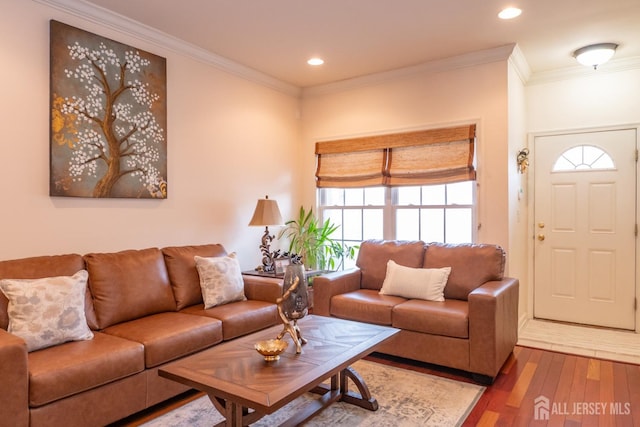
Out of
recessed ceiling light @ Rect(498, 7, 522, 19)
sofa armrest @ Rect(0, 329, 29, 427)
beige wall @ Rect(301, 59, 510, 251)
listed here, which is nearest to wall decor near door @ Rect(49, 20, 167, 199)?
sofa armrest @ Rect(0, 329, 29, 427)

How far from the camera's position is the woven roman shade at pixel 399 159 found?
4.12 meters

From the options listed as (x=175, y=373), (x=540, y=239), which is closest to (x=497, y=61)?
(x=540, y=239)

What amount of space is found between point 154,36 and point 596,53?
385cm

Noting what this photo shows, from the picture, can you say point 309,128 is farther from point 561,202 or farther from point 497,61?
point 561,202

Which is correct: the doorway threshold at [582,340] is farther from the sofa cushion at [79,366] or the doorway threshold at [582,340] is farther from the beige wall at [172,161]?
the sofa cushion at [79,366]

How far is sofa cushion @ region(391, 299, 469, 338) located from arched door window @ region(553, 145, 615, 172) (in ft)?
7.22

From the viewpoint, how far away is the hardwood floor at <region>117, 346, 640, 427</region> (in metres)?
2.43

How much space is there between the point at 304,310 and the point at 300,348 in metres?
0.22

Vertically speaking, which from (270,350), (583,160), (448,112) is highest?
(448,112)

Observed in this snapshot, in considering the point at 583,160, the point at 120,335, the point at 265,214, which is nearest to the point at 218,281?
the point at 120,335

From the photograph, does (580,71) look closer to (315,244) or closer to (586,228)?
(586,228)

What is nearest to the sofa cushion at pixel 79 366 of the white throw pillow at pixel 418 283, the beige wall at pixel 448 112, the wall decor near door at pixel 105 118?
the wall decor near door at pixel 105 118

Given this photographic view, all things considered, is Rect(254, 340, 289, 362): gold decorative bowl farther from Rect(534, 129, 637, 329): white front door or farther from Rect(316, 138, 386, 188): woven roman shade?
Rect(534, 129, 637, 329): white front door

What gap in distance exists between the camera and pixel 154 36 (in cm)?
349
